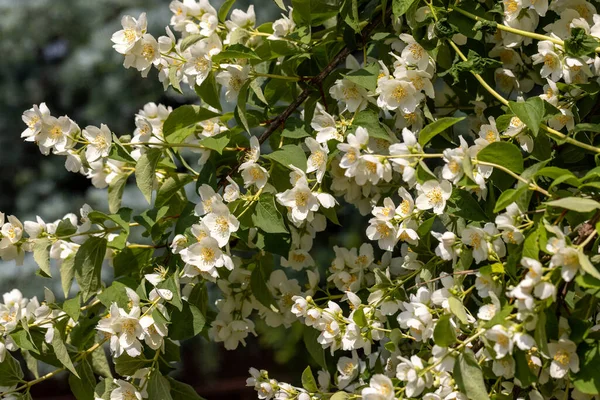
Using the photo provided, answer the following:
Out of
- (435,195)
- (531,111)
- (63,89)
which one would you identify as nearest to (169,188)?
(435,195)

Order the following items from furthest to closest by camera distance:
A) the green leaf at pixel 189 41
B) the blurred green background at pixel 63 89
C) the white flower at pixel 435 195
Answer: the blurred green background at pixel 63 89
the green leaf at pixel 189 41
the white flower at pixel 435 195

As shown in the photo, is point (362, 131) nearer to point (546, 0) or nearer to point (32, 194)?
point (546, 0)

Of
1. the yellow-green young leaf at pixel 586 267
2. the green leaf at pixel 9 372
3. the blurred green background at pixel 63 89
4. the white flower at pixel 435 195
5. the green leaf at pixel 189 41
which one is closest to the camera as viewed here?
the yellow-green young leaf at pixel 586 267

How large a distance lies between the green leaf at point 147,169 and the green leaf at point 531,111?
49 centimetres

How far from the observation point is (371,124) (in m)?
A: 1.08

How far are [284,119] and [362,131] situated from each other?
0.23 metres

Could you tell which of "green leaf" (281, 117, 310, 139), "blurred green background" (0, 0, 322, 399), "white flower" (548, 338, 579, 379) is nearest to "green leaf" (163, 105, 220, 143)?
"green leaf" (281, 117, 310, 139)

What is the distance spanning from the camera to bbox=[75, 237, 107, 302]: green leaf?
115cm

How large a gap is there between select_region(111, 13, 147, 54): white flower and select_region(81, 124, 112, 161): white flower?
0.39ft

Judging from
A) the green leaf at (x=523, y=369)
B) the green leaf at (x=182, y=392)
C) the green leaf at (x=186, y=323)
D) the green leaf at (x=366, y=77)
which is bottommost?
the green leaf at (x=182, y=392)

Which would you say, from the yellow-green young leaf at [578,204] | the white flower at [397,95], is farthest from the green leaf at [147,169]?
the yellow-green young leaf at [578,204]

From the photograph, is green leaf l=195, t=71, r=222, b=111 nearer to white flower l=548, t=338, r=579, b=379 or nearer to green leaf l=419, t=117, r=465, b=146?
green leaf l=419, t=117, r=465, b=146

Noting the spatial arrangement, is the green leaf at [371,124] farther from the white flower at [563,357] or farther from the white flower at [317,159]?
the white flower at [563,357]

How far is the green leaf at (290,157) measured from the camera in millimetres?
1062
